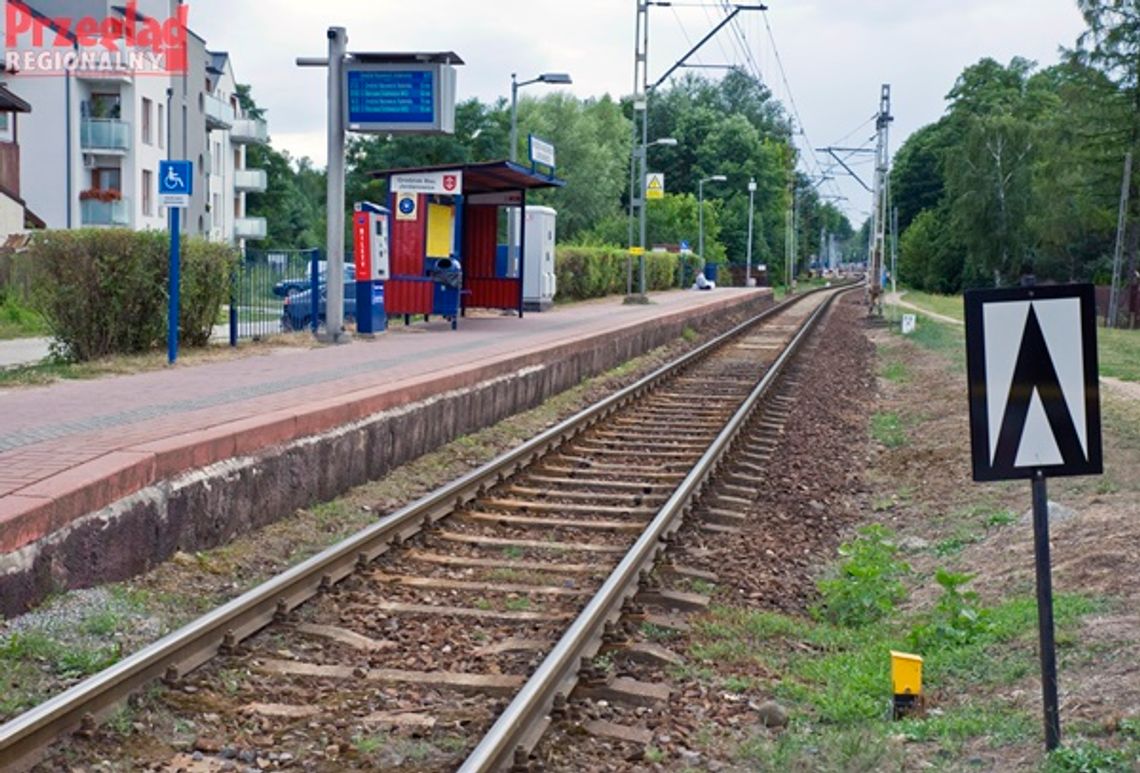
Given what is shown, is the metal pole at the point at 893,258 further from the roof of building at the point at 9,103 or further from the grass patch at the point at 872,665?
the grass patch at the point at 872,665

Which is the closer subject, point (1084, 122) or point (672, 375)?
point (672, 375)

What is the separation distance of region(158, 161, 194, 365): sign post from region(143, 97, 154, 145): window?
149 feet

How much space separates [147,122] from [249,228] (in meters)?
17.9

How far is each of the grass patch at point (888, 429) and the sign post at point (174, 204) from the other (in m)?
7.98

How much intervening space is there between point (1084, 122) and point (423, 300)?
4028cm

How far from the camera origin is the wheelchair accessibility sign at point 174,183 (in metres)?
16.3

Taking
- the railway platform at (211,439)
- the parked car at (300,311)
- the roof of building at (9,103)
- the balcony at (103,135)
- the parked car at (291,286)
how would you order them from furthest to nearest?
the balcony at (103,135) < the roof of building at (9,103) < the parked car at (300,311) < the parked car at (291,286) < the railway platform at (211,439)

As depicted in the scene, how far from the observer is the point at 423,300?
2544 cm

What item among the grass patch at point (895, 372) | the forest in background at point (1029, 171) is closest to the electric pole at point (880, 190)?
the forest in background at point (1029, 171)

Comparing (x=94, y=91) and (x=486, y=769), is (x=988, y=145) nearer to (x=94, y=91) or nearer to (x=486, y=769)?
(x=94, y=91)

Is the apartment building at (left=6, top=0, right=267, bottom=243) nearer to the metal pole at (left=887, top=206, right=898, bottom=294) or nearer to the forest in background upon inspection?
the metal pole at (left=887, top=206, right=898, bottom=294)

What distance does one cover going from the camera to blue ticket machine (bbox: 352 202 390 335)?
21.8 m

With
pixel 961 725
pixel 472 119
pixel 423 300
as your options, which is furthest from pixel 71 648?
pixel 472 119
